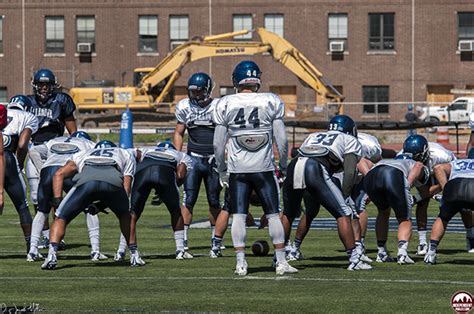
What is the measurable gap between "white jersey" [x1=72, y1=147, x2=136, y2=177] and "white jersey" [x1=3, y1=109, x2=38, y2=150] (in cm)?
134

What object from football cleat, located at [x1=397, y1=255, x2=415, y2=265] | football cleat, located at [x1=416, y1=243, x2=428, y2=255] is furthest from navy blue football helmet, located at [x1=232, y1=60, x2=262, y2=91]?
football cleat, located at [x1=416, y1=243, x2=428, y2=255]

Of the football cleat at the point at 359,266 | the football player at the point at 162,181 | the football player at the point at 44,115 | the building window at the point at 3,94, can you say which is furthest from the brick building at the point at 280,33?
the football cleat at the point at 359,266

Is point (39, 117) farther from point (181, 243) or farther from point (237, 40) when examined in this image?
point (237, 40)

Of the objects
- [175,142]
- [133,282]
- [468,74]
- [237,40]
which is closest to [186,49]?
[237,40]

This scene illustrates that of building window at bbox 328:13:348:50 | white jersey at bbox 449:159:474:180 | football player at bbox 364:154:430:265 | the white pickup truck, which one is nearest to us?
white jersey at bbox 449:159:474:180

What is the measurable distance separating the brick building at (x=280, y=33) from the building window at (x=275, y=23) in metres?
0.05

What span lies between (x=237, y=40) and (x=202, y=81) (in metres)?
43.3

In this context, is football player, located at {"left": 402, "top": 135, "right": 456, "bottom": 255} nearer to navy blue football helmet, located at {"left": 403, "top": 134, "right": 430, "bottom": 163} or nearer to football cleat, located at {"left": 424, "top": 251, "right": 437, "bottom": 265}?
navy blue football helmet, located at {"left": 403, "top": 134, "right": 430, "bottom": 163}

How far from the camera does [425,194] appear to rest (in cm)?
1486

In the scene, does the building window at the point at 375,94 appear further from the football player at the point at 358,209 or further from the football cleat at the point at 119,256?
the football cleat at the point at 119,256

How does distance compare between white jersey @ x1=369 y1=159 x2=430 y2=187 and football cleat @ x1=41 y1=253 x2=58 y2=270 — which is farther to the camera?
white jersey @ x1=369 y1=159 x2=430 y2=187

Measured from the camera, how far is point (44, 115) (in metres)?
15.7

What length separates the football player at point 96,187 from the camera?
42.7 ft

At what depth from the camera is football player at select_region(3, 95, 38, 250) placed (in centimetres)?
1409
